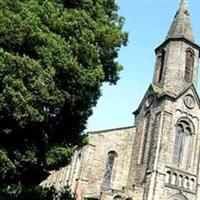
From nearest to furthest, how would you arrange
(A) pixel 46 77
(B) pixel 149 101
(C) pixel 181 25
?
(A) pixel 46 77, (B) pixel 149 101, (C) pixel 181 25

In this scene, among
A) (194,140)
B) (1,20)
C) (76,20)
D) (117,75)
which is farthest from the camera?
(194,140)

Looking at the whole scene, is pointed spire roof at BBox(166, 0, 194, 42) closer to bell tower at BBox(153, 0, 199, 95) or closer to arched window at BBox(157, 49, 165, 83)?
bell tower at BBox(153, 0, 199, 95)

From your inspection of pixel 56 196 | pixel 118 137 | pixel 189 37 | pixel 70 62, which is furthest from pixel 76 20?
pixel 189 37

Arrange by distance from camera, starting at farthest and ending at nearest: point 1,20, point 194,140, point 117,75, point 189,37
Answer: point 189,37 < point 194,140 < point 117,75 < point 1,20

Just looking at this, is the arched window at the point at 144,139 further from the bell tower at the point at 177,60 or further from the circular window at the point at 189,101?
the circular window at the point at 189,101

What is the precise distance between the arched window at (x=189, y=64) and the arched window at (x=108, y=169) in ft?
27.2

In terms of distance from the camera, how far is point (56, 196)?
1538 cm

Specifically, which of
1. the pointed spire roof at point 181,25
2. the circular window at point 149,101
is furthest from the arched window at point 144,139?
the pointed spire roof at point 181,25

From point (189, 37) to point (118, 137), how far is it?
10016mm

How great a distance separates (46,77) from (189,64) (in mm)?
22744

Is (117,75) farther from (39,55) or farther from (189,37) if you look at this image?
(189,37)

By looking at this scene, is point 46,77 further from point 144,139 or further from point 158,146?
point 144,139

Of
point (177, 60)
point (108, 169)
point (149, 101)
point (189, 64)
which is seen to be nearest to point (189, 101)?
point (149, 101)

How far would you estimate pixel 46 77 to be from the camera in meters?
12.0
